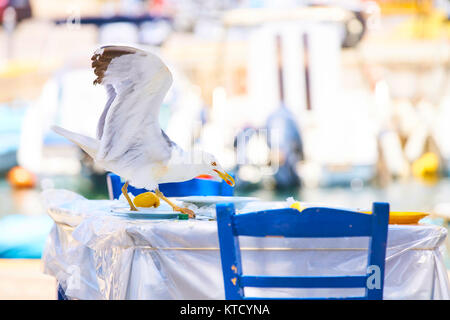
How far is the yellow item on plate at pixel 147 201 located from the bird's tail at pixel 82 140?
16cm

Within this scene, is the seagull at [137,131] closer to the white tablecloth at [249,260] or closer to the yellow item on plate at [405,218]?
the white tablecloth at [249,260]

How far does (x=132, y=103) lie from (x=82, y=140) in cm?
12

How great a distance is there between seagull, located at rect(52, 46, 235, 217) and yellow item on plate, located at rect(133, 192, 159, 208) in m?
0.09

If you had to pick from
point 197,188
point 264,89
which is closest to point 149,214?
point 197,188

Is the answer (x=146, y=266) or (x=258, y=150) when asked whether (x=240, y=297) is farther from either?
(x=258, y=150)

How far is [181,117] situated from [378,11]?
2902 mm

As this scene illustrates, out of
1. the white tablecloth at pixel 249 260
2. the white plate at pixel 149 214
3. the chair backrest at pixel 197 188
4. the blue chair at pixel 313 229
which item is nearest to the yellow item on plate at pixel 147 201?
the white plate at pixel 149 214

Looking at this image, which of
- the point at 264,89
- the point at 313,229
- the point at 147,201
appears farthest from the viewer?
the point at 264,89

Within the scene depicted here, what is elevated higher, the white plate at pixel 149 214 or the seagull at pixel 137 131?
the seagull at pixel 137 131

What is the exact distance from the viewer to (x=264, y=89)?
8062 mm

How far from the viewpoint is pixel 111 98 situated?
138cm

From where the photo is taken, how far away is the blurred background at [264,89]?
736 cm

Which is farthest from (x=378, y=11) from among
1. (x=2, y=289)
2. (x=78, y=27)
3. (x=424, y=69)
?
(x=2, y=289)

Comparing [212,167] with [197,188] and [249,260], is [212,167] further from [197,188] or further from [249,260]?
[197,188]
